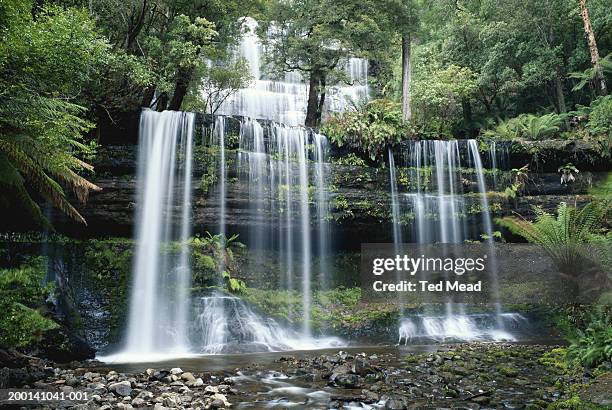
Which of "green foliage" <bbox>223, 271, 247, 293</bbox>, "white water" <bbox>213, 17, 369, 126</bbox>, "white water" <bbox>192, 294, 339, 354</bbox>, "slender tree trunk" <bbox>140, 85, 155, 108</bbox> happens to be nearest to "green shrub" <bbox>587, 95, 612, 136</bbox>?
"white water" <bbox>213, 17, 369, 126</bbox>

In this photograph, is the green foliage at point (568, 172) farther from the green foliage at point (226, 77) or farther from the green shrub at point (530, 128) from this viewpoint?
the green foliage at point (226, 77)

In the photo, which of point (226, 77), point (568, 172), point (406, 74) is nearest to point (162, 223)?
point (226, 77)

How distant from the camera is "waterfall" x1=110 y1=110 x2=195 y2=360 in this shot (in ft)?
37.7

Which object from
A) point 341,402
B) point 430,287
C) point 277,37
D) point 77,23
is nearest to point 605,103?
point 430,287

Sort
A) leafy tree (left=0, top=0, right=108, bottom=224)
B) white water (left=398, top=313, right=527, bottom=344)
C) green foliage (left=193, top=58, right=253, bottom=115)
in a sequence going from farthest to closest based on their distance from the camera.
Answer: green foliage (left=193, top=58, right=253, bottom=115) < white water (left=398, top=313, right=527, bottom=344) < leafy tree (left=0, top=0, right=108, bottom=224)

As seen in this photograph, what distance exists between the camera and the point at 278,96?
21.8m

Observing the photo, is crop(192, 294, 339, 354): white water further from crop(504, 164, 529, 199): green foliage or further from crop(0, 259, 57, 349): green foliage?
crop(504, 164, 529, 199): green foliage

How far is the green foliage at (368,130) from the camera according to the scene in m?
14.0

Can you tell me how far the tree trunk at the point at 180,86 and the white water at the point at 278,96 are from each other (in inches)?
196

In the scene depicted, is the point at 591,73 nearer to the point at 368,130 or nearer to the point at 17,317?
the point at 368,130

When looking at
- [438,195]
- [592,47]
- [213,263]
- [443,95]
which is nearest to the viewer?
[213,263]

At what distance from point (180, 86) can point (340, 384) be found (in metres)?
11.1

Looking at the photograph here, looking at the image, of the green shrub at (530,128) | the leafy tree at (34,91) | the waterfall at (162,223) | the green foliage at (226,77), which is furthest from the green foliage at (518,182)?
the leafy tree at (34,91)

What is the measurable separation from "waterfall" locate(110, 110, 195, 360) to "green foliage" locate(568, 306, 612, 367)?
27.6 feet
